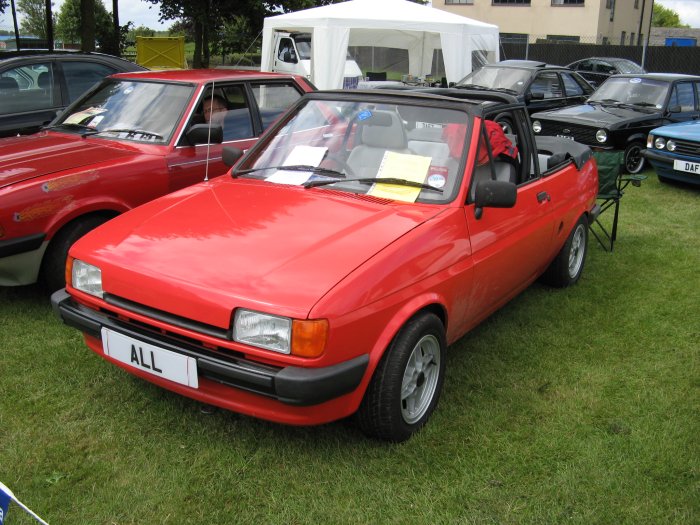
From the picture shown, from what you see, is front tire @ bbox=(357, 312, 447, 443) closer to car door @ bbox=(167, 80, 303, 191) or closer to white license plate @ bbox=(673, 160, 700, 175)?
car door @ bbox=(167, 80, 303, 191)

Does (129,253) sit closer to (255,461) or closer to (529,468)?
(255,461)

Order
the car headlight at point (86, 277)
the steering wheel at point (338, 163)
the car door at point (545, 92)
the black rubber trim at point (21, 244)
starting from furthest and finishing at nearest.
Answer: the car door at point (545, 92)
the black rubber trim at point (21, 244)
the steering wheel at point (338, 163)
the car headlight at point (86, 277)

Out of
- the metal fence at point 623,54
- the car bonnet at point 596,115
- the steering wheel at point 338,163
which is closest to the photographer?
the steering wheel at point 338,163

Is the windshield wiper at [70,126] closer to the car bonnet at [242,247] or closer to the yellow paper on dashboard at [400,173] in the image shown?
the car bonnet at [242,247]

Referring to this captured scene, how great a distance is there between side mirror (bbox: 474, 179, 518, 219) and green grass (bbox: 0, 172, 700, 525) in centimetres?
103

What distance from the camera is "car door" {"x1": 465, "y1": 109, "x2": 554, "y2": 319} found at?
3.54 metres

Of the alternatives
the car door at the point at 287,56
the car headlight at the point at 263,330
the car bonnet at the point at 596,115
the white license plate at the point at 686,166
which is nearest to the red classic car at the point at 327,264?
the car headlight at the point at 263,330

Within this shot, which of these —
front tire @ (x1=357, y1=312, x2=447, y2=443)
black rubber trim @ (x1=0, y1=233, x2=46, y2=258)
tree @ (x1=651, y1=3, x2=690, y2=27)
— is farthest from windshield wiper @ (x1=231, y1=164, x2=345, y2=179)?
tree @ (x1=651, y1=3, x2=690, y2=27)

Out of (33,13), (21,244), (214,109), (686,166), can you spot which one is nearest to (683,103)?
(686,166)

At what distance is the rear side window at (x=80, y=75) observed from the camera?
659 cm

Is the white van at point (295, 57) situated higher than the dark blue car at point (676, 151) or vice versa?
the white van at point (295, 57)

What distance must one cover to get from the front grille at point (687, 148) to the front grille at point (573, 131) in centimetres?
104

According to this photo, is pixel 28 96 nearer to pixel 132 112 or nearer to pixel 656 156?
pixel 132 112

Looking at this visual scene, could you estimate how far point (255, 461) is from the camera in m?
2.93
